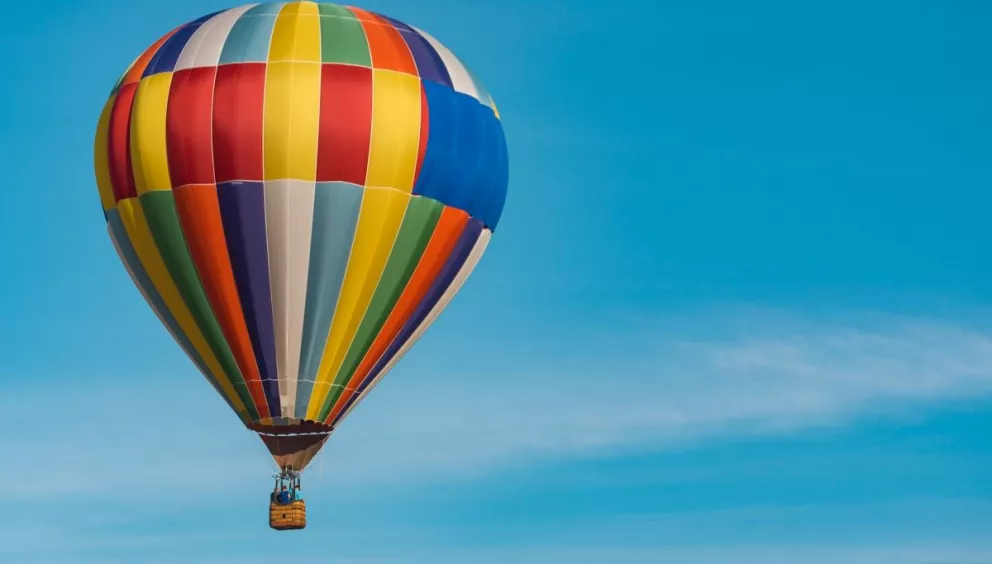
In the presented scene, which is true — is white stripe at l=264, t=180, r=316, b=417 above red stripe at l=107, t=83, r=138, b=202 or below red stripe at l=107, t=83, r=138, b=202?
below

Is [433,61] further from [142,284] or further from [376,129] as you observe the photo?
[142,284]

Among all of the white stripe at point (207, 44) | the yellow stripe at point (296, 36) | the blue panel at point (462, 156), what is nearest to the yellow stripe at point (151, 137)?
the white stripe at point (207, 44)

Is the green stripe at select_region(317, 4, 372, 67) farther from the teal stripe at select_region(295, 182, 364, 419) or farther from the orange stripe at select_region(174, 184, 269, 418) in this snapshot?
the orange stripe at select_region(174, 184, 269, 418)

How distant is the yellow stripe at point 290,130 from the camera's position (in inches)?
1748

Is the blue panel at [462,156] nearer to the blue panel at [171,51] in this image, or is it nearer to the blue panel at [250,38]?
the blue panel at [250,38]

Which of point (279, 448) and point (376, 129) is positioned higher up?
point (376, 129)

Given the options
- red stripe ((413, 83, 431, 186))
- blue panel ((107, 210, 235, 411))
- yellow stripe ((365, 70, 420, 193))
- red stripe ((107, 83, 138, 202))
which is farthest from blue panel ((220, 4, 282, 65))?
blue panel ((107, 210, 235, 411))

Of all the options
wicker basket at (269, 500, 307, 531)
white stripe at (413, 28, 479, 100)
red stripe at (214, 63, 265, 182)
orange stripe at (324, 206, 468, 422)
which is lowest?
wicker basket at (269, 500, 307, 531)

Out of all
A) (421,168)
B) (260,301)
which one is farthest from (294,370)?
(421,168)

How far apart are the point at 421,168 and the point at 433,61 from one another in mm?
2591

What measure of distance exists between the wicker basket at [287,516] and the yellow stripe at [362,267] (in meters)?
1.74

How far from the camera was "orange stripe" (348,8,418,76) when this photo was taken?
45.7 meters

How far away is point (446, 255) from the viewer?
4631 cm

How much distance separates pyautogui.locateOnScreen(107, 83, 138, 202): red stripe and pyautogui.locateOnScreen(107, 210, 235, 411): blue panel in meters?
0.66
